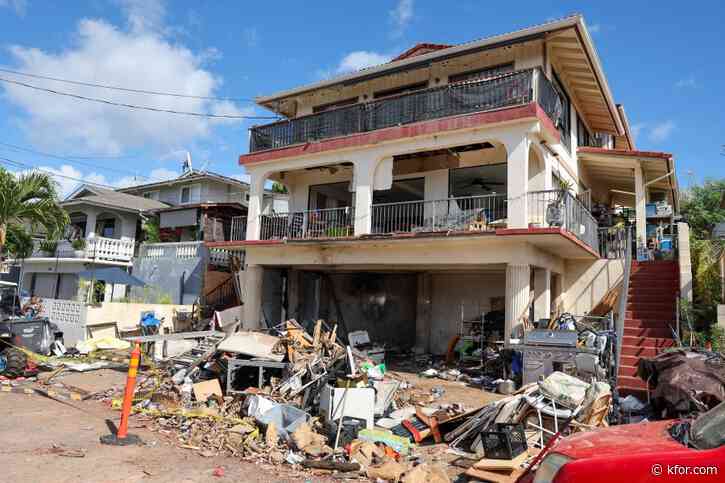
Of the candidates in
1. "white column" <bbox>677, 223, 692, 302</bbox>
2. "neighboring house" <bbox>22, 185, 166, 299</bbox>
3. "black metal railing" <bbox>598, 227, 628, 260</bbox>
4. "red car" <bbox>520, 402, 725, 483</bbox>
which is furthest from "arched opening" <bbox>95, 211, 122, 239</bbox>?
"red car" <bbox>520, 402, 725, 483</bbox>

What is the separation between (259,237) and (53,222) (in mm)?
6527

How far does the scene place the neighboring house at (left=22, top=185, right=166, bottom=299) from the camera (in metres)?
24.9

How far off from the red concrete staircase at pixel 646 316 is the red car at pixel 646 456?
283 inches

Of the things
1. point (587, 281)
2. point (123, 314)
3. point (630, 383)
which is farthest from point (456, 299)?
point (123, 314)

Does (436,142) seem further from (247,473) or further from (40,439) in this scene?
(40,439)

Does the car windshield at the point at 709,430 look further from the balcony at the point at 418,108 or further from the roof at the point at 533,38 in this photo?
the roof at the point at 533,38

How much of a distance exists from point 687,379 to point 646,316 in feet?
17.5

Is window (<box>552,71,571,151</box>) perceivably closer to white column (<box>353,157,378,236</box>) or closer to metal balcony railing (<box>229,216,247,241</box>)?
white column (<box>353,157,378,236</box>)

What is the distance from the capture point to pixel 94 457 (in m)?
6.40

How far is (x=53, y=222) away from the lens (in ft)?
52.3

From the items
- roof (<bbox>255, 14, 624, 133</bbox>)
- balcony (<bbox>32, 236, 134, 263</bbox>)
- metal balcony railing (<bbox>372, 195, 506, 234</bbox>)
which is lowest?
balcony (<bbox>32, 236, 134, 263</bbox>)

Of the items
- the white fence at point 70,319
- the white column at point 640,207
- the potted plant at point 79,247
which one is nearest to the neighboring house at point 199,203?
the potted plant at point 79,247

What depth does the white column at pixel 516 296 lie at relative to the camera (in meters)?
11.9

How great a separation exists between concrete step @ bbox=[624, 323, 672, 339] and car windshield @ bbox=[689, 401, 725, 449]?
30.3 feet
